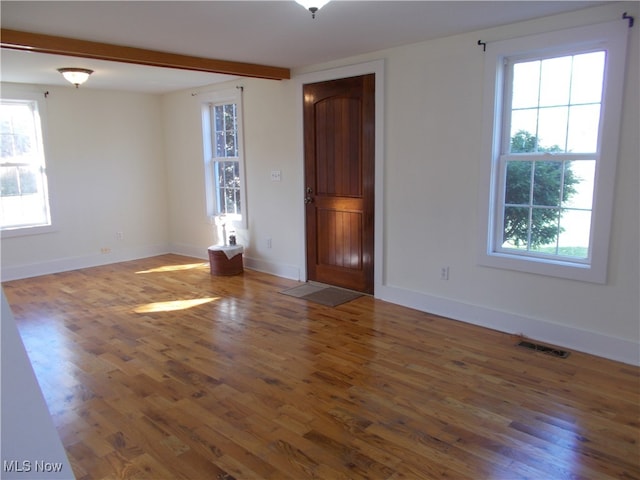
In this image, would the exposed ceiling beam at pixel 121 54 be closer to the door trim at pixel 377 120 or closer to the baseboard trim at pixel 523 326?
the door trim at pixel 377 120

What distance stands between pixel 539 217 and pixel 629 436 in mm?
1668

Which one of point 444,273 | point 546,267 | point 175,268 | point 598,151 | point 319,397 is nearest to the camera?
point 319,397

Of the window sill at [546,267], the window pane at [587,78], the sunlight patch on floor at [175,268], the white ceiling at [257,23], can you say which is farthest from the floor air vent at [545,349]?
the sunlight patch on floor at [175,268]

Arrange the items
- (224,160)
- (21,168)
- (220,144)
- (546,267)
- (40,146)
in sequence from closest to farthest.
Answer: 1. (546,267)
2. (21,168)
3. (40,146)
4. (224,160)
5. (220,144)

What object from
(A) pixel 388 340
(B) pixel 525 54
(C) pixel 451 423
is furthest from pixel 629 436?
(B) pixel 525 54

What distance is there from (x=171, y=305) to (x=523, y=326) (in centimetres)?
315

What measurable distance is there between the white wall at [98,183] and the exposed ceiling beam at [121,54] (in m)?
2.65

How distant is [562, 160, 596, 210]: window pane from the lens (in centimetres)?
325

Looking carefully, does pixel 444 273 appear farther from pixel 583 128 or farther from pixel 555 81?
pixel 555 81

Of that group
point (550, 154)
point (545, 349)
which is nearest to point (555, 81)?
point (550, 154)

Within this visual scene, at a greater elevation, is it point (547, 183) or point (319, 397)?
point (547, 183)

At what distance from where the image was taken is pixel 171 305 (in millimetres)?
4516

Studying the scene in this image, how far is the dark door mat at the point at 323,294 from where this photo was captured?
4.55 metres

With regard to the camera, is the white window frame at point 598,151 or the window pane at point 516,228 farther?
the window pane at point 516,228
